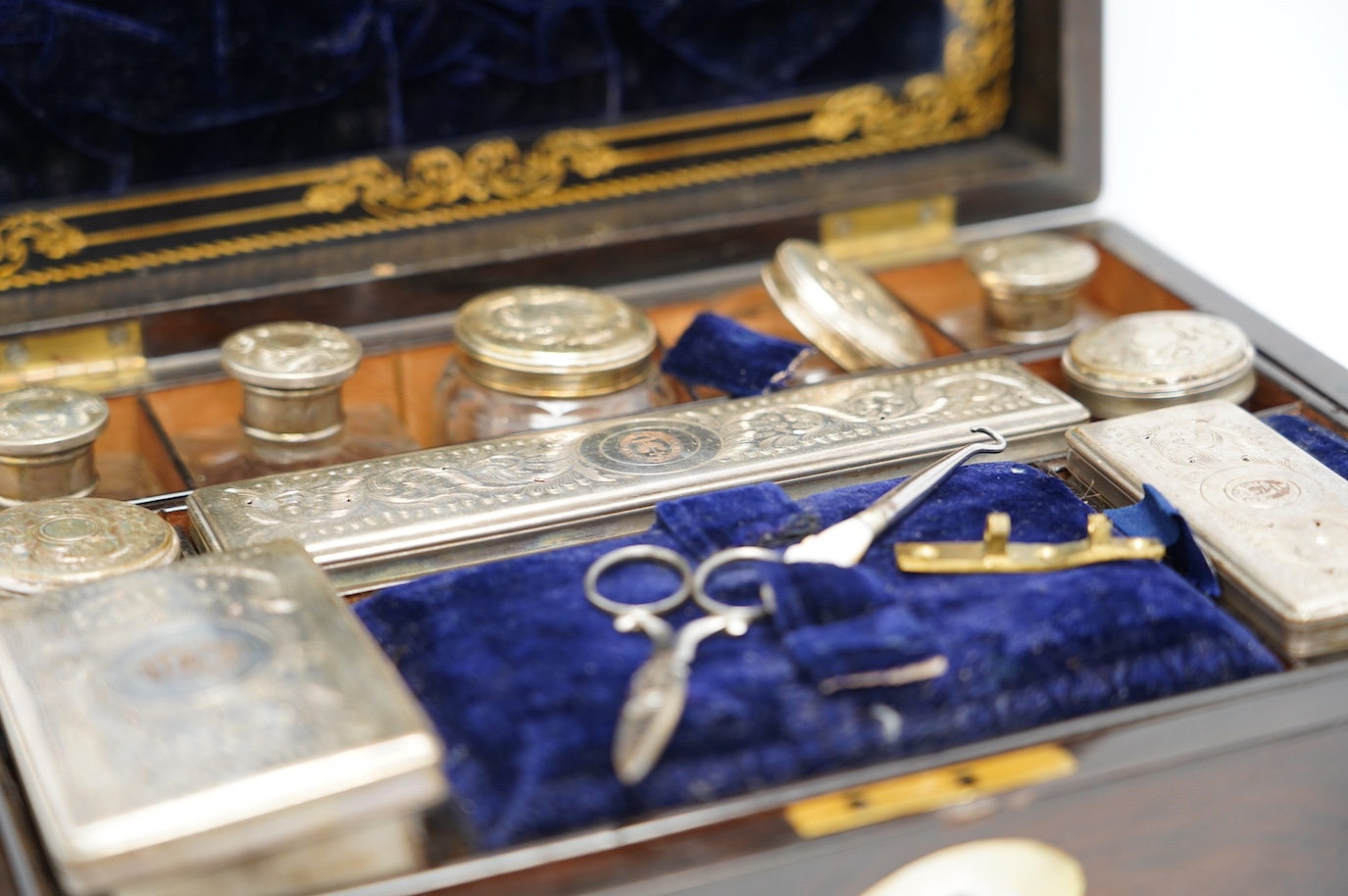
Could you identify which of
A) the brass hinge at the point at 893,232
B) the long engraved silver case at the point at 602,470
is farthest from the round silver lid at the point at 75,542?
the brass hinge at the point at 893,232

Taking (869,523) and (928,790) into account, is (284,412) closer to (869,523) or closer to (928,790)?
(869,523)

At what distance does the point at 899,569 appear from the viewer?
1464 mm

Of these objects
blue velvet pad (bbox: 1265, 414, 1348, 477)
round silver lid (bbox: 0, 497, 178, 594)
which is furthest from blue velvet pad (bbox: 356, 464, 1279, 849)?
blue velvet pad (bbox: 1265, 414, 1348, 477)

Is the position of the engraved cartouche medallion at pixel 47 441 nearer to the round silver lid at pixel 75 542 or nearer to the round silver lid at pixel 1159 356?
the round silver lid at pixel 75 542

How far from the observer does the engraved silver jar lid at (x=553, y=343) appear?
1881 millimetres

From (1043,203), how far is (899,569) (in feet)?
3.58

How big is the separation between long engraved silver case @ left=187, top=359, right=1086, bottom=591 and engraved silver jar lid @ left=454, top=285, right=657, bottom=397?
135 millimetres

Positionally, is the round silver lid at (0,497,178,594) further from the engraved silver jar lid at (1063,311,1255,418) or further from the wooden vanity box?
the engraved silver jar lid at (1063,311,1255,418)

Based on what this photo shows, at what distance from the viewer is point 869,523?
1.48m

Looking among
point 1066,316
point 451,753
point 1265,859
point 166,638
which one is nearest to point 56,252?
point 166,638

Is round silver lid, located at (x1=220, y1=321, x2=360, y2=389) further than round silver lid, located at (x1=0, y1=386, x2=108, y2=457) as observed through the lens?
Yes

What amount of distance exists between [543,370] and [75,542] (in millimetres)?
571

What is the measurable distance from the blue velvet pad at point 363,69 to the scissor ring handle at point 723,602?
972mm

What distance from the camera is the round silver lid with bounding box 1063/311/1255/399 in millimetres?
1837
